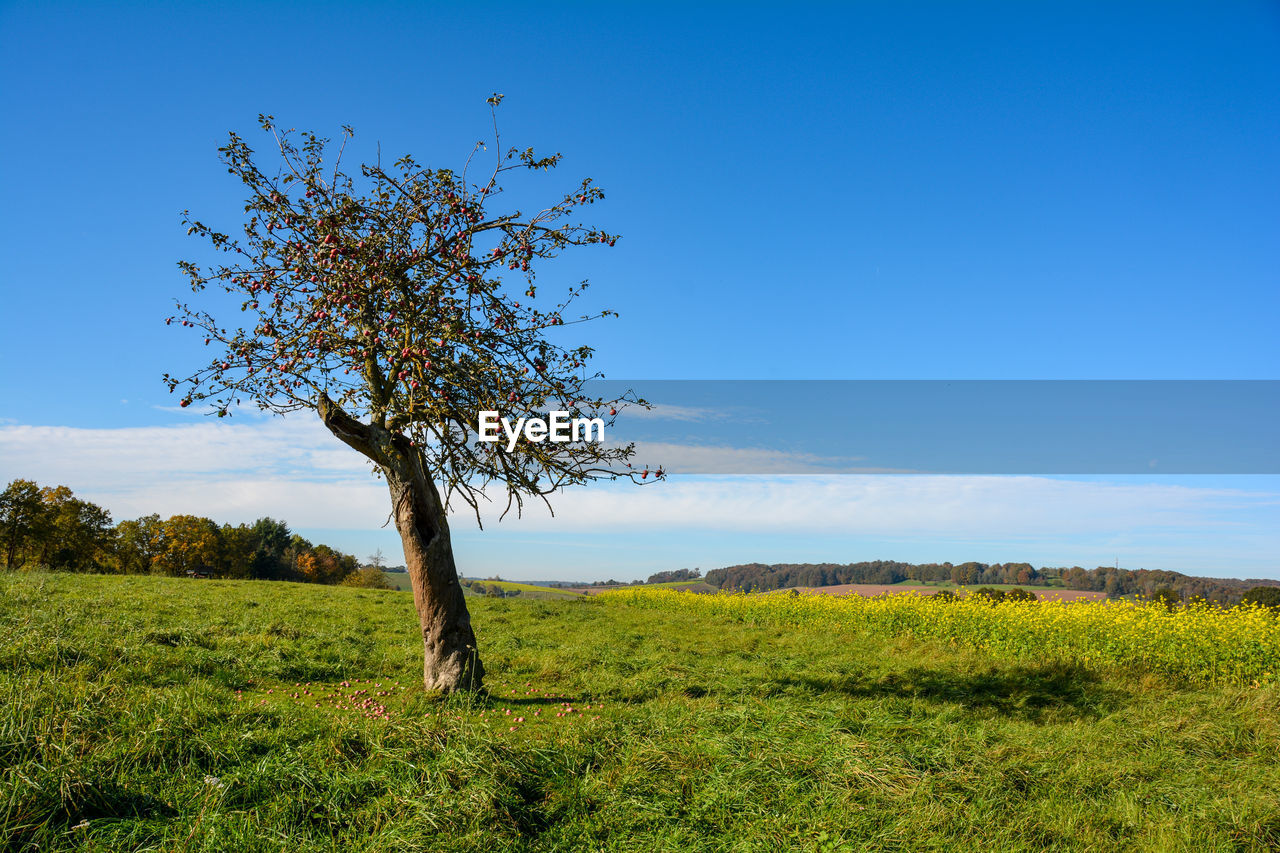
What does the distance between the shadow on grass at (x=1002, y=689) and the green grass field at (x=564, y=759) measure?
0.10 meters

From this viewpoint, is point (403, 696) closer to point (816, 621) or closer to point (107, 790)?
point (107, 790)

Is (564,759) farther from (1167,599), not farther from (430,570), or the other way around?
(1167,599)

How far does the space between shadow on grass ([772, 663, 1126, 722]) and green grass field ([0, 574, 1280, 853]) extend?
98 millimetres

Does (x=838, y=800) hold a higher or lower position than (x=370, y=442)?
lower

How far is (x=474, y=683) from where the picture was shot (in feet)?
29.0

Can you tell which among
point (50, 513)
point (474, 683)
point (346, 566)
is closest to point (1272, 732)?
point (474, 683)

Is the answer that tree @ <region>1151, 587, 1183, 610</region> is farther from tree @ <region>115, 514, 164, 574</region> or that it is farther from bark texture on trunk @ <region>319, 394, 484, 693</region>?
tree @ <region>115, 514, 164, 574</region>

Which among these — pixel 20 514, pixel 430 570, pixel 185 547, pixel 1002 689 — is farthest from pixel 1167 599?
pixel 185 547

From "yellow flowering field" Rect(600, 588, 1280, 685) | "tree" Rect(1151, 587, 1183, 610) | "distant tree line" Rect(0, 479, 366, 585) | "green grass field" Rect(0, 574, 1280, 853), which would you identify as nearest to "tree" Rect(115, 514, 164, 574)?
"distant tree line" Rect(0, 479, 366, 585)

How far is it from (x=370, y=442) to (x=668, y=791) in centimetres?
574

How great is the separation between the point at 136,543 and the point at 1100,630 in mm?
51557

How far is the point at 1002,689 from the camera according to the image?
38.6 ft

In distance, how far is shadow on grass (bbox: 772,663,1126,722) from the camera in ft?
33.6

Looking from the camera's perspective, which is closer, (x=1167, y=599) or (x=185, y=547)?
(x=1167, y=599)
